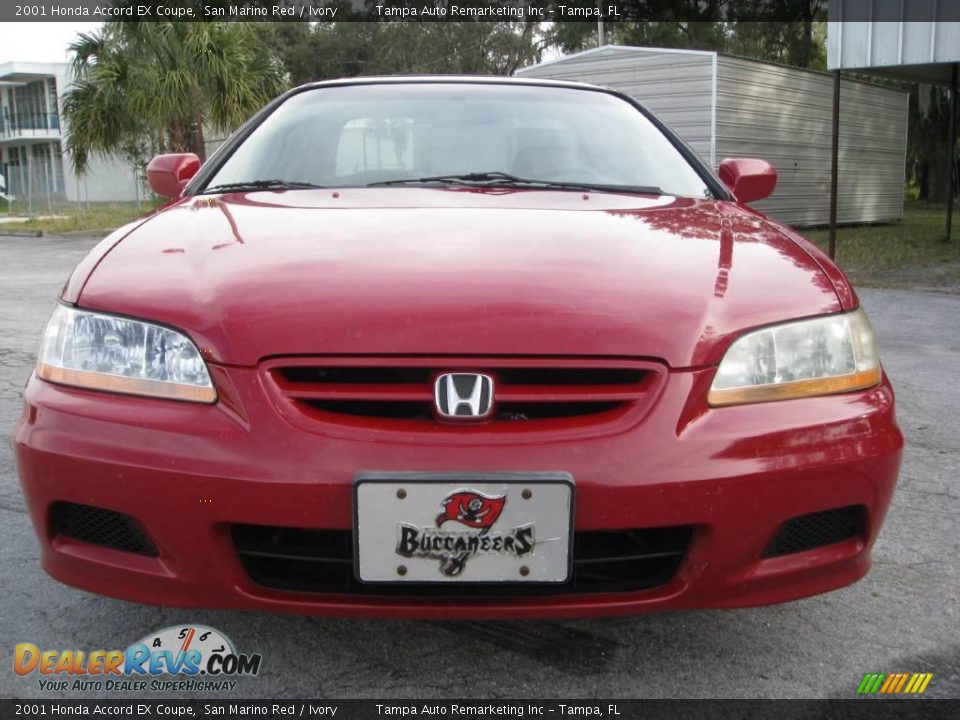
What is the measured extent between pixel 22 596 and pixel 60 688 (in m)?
0.49

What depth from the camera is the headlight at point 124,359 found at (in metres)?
1.61

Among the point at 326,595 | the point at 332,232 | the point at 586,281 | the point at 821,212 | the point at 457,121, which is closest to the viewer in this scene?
the point at 326,595

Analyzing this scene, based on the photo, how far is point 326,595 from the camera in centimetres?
155

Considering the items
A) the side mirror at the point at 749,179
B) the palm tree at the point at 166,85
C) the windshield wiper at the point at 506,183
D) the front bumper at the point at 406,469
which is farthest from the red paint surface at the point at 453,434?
the palm tree at the point at 166,85

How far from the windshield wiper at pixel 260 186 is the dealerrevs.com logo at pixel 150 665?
3.86ft

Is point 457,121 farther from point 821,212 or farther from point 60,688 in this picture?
point 821,212

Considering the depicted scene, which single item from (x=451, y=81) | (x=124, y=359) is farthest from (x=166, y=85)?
(x=124, y=359)

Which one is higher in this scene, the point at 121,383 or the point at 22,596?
the point at 121,383

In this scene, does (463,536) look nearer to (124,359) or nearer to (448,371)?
(448,371)

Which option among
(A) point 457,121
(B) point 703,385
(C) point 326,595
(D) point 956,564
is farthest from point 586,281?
(D) point 956,564

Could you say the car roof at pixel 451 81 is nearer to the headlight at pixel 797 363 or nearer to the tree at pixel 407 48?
the headlight at pixel 797 363

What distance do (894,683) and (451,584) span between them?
0.96 meters

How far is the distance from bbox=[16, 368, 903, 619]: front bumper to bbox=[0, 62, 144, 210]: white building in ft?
119

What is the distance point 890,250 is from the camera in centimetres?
1203
